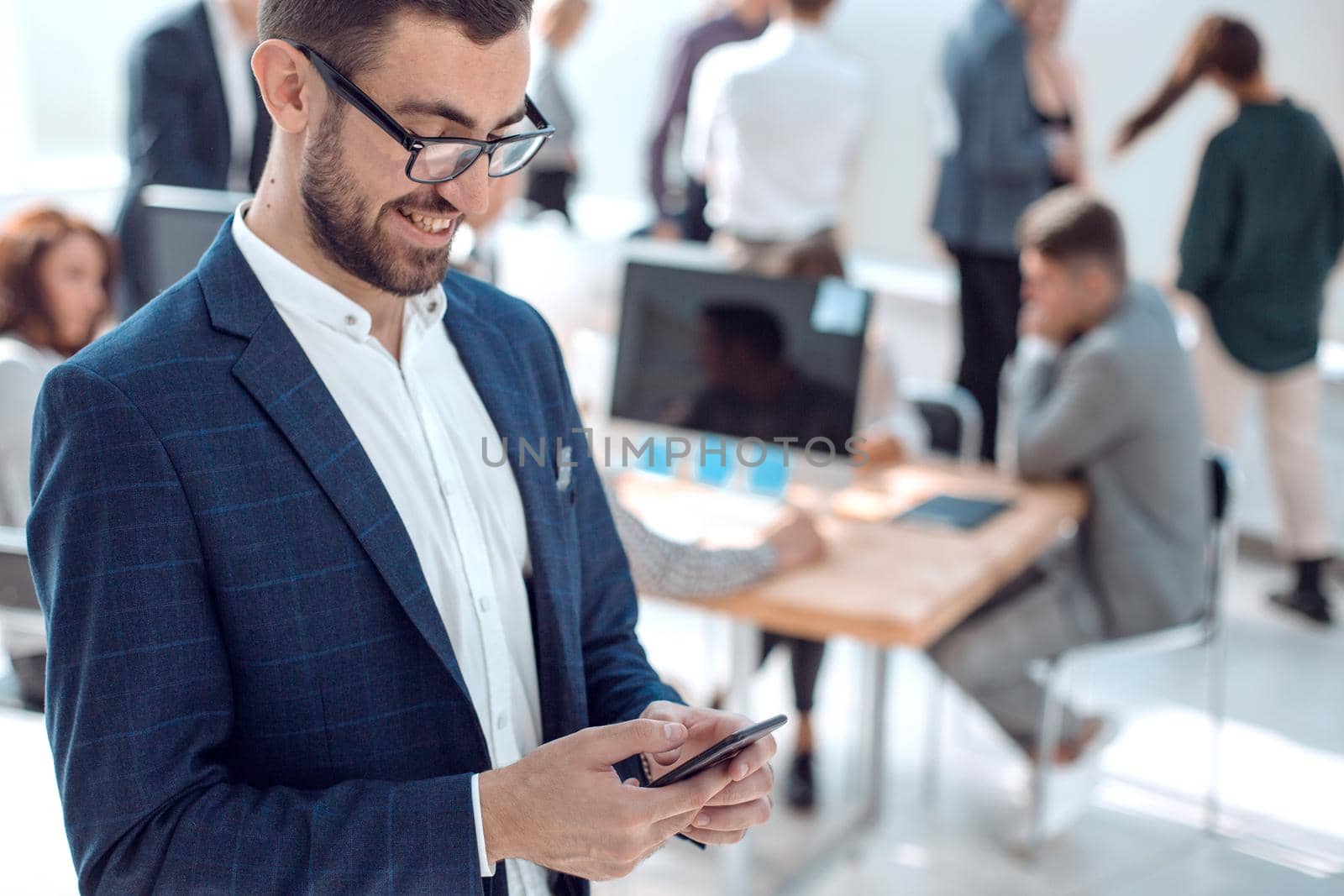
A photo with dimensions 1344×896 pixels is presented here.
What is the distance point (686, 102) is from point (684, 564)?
3396 millimetres

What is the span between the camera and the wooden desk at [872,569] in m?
2.32

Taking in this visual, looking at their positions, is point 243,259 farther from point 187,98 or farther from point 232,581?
point 187,98

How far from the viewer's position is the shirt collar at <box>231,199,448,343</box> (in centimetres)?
109

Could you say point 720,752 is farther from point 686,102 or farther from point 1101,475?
point 686,102

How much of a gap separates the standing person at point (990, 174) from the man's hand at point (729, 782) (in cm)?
368

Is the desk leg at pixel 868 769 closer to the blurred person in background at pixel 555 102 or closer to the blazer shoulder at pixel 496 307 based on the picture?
the blazer shoulder at pixel 496 307

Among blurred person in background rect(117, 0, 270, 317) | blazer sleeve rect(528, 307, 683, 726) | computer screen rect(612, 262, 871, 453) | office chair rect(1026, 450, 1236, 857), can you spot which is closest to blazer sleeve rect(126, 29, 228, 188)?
blurred person in background rect(117, 0, 270, 317)

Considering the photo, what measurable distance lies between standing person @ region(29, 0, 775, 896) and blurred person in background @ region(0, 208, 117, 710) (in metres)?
1.33

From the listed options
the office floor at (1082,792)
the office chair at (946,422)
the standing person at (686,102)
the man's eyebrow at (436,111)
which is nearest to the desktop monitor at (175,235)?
the office floor at (1082,792)

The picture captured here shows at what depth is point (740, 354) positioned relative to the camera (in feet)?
9.39

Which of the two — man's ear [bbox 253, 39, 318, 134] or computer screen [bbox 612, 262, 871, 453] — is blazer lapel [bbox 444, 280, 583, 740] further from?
computer screen [bbox 612, 262, 871, 453]

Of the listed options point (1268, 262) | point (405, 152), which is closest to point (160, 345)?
point (405, 152)

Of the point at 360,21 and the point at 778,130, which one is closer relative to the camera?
the point at 360,21

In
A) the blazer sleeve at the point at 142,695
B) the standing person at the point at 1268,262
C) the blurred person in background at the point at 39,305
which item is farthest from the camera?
the standing person at the point at 1268,262
